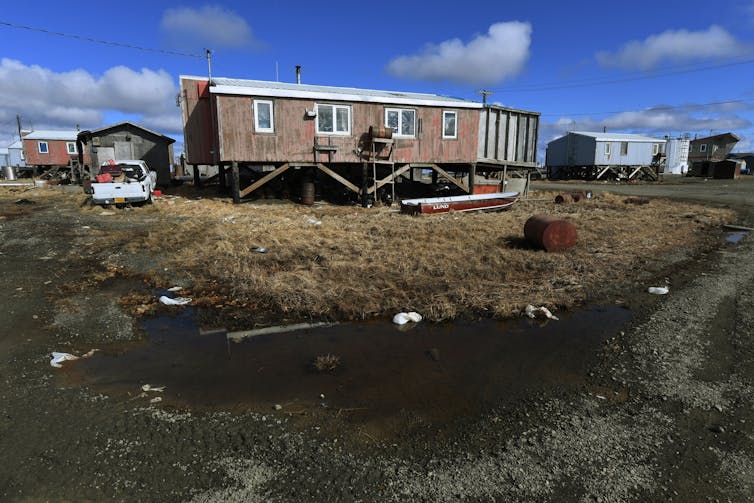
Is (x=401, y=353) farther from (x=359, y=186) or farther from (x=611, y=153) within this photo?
(x=611, y=153)

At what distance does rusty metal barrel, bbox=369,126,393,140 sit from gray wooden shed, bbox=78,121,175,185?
615 inches

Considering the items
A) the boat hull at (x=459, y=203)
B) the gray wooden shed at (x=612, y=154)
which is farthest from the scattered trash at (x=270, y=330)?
the gray wooden shed at (x=612, y=154)

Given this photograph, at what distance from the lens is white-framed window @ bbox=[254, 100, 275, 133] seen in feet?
50.1

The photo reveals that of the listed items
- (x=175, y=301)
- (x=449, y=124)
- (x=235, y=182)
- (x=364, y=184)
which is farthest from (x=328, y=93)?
(x=175, y=301)

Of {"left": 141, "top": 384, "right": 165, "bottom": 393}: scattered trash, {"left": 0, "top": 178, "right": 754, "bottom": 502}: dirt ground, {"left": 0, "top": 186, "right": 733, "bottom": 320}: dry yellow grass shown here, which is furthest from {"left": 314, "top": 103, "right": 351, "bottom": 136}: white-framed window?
{"left": 141, "top": 384, "right": 165, "bottom": 393}: scattered trash

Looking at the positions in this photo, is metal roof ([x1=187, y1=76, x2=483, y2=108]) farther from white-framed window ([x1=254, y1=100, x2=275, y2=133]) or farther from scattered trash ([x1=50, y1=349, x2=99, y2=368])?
scattered trash ([x1=50, y1=349, x2=99, y2=368])

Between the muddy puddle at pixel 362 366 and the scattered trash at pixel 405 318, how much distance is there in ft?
0.47

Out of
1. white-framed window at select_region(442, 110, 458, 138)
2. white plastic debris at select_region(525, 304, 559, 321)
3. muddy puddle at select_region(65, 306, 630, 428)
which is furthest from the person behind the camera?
white-framed window at select_region(442, 110, 458, 138)

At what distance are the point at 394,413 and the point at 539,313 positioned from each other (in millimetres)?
2963

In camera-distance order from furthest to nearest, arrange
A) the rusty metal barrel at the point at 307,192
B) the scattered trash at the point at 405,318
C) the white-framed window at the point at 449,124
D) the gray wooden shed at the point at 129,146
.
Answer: the gray wooden shed at the point at 129,146, the white-framed window at the point at 449,124, the rusty metal barrel at the point at 307,192, the scattered trash at the point at 405,318

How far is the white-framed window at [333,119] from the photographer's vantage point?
52.6 feet

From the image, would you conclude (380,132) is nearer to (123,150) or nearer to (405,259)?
(405,259)

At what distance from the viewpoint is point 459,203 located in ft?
47.3

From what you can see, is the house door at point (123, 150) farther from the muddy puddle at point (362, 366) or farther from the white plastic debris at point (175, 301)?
the muddy puddle at point (362, 366)
